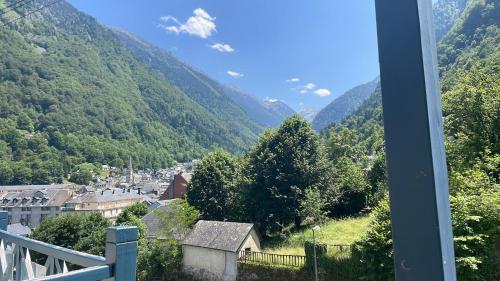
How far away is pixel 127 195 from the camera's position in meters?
65.1

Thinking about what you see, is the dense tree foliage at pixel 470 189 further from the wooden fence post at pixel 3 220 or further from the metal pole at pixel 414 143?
the metal pole at pixel 414 143

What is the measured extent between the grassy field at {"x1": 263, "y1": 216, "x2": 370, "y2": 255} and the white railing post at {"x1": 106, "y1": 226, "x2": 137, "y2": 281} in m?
16.8

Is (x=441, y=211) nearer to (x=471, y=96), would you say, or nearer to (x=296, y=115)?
(x=471, y=96)

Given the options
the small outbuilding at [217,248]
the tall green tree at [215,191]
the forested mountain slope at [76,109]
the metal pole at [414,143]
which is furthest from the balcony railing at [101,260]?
the forested mountain slope at [76,109]

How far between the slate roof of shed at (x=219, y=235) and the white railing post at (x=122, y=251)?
57.7ft

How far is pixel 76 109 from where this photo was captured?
385ft

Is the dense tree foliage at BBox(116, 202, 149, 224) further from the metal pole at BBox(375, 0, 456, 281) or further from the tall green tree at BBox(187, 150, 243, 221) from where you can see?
the metal pole at BBox(375, 0, 456, 281)

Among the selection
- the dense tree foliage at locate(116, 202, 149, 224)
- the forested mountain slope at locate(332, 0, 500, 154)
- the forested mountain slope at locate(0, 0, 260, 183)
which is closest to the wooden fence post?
the dense tree foliage at locate(116, 202, 149, 224)

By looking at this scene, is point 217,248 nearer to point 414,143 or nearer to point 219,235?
point 219,235

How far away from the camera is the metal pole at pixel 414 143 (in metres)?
0.78

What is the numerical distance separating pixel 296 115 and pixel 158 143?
401 ft

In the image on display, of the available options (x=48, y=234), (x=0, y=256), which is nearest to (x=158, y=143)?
(x=48, y=234)

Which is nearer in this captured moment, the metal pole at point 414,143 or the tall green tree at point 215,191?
the metal pole at point 414,143

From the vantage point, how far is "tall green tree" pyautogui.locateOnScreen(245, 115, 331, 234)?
22.5 metres
